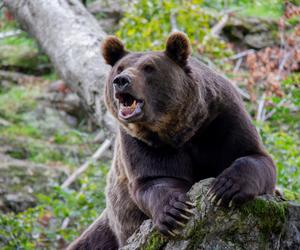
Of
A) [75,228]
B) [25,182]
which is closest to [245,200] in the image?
[75,228]

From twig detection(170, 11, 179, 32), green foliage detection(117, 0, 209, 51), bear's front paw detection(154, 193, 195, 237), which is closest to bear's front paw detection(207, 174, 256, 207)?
bear's front paw detection(154, 193, 195, 237)

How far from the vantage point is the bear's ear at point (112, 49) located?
496 centimetres

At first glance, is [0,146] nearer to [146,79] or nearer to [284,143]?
[284,143]

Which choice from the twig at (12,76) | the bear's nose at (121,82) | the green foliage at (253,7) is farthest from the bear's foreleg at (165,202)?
the twig at (12,76)

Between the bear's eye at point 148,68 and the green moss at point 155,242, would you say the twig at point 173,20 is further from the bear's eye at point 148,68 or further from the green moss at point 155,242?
the green moss at point 155,242

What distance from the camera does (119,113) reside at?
14.5ft

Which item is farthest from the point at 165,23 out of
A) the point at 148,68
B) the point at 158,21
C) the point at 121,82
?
the point at 121,82

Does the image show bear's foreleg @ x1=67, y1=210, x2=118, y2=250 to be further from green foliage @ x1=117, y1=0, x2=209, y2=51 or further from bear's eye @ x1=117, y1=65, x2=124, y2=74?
green foliage @ x1=117, y1=0, x2=209, y2=51

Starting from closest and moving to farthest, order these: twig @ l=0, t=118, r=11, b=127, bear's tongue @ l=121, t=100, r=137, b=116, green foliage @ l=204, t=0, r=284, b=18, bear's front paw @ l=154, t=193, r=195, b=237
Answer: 1. bear's front paw @ l=154, t=193, r=195, b=237
2. bear's tongue @ l=121, t=100, r=137, b=116
3. twig @ l=0, t=118, r=11, b=127
4. green foliage @ l=204, t=0, r=284, b=18

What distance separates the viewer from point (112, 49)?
16.4ft

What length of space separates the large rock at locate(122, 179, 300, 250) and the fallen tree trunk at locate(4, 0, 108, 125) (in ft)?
10.0

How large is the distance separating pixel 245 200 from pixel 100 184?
182 inches

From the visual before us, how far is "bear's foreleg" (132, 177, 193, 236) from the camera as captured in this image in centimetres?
379

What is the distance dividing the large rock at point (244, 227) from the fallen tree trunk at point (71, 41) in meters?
3.06
